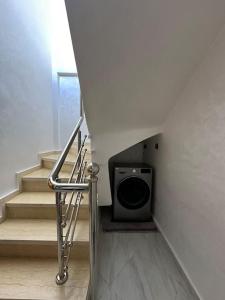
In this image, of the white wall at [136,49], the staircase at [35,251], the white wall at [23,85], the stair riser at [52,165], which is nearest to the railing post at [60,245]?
the staircase at [35,251]

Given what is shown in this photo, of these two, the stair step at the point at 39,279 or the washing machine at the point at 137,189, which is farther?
the washing machine at the point at 137,189

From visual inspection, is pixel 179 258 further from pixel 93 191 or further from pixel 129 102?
pixel 129 102

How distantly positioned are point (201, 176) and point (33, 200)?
1.70 m

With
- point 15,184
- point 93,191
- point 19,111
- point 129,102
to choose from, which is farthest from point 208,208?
point 19,111

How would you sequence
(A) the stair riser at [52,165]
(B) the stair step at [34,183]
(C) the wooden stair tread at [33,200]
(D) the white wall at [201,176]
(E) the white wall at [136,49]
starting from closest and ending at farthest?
(E) the white wall at [136,49]
(D) the white wall at [201,176]
(C) the wooden stair tread at [33,200]
(B) the stair step at [34,183]
(A) the stair riser at [52,165]

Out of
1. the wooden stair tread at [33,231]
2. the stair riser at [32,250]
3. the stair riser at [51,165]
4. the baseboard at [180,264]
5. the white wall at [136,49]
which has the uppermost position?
the white wall at [136,49]

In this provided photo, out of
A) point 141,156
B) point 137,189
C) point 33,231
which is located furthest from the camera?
point 141,156

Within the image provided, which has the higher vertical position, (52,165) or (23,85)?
(23,85)

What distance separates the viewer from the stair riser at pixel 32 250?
165 cm

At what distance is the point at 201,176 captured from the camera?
1.49 m

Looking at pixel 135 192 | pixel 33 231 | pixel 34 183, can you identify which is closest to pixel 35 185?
pixel 34 183

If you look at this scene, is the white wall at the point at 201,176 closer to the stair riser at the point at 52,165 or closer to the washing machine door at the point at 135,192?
the washing machine door at the point at 135,192

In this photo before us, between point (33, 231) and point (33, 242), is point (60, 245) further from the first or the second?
point (33, 231)

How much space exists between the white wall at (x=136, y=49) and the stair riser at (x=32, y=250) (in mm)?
1165
